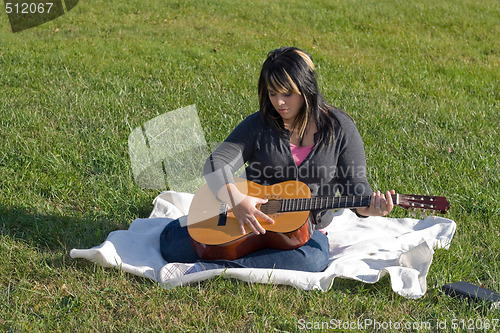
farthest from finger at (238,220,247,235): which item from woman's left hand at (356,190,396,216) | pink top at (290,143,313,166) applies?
woman's left hand at (356,190,396,216)

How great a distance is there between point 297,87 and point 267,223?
0.87 metres

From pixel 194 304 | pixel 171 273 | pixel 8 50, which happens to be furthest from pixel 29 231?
pixel 8 50

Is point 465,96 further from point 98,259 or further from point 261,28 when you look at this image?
point 98,259

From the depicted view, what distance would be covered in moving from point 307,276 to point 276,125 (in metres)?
1.01

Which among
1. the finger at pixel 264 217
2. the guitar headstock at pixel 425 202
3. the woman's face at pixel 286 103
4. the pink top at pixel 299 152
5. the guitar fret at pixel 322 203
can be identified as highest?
the woman's face at pixel 286 103

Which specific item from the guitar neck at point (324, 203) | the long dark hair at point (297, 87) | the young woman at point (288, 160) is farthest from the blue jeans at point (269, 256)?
the long dark hair at point (297, 87)

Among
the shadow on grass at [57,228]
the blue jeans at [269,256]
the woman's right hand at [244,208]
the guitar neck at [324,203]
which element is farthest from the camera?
the shadow on grass at [57,228]

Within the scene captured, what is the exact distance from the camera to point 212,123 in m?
6.02

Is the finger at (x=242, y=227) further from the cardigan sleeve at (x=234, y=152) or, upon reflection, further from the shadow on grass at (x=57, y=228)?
the shadow on grass at (x=57, y=228)

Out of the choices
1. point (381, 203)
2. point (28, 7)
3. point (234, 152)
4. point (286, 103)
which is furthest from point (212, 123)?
point (28, 7)

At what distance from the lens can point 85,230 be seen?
4074mm

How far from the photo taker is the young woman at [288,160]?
346 cm

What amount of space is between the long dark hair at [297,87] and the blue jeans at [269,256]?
0.72 m

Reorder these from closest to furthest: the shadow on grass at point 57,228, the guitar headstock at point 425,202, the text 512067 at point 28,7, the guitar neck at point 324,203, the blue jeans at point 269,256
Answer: the guitar headstock at point 425,202 → the guitar neck at point 324,203 → the blue jeans at point 269,256 → the shadow on grass at point 57,228 → the text 512067 at point 28,7
